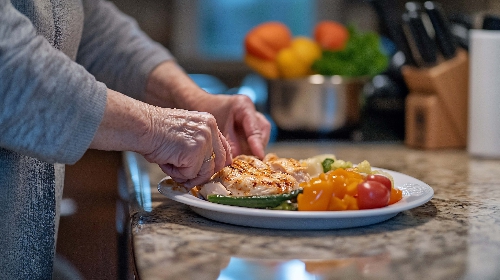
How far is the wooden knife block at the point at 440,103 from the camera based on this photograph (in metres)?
2.01

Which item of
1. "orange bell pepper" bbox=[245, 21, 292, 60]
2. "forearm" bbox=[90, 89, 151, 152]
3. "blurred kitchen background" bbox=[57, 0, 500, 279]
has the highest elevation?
"forearm" bbox=[90, 89, 151, 152]

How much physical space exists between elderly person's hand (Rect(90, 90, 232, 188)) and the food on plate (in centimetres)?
4

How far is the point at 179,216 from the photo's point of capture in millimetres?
1129

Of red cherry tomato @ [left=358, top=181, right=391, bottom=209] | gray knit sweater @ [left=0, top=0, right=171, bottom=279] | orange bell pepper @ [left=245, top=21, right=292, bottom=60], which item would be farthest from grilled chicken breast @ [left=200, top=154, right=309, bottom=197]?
orange bell pepper @ [left=245, top=21, right=292, bottom=60]

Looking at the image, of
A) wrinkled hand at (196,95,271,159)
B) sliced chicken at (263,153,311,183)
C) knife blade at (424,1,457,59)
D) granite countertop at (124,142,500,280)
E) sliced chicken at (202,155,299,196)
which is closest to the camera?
granite countertop at (124,142,500,280)

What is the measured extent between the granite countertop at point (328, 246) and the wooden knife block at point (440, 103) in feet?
2.39

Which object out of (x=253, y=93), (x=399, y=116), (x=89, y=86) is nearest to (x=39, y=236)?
(x=89, y=86)

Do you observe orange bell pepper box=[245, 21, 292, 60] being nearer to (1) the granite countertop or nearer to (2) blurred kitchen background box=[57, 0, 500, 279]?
(2) blurred kitchen background box=[57, 0, 500, 279]

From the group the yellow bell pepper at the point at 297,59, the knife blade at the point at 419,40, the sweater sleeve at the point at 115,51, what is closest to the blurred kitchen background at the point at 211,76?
the knife blade at the point at 419,40

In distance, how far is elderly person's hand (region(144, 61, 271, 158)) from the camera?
4.73 feet

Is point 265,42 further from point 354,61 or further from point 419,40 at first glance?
point 419,40

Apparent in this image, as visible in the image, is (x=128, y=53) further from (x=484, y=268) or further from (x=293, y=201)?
(x=484, y=268)

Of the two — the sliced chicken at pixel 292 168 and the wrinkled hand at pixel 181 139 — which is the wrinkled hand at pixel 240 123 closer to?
the sliced chicken at pixel 292 168

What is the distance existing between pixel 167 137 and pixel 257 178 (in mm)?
174
